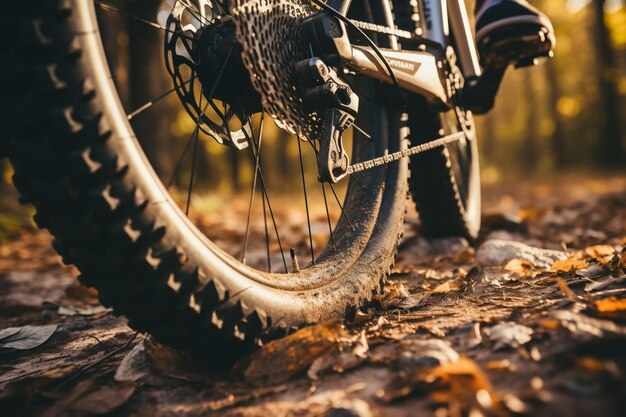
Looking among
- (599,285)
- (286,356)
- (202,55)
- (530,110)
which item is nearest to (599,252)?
(599,285)

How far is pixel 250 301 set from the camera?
1120 millimetres

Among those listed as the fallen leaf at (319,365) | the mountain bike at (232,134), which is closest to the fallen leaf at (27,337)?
the mountain bike at (232,134)

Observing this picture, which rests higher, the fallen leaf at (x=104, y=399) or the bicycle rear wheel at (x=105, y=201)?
the bicycle rear wheel at (x=105, y=201)

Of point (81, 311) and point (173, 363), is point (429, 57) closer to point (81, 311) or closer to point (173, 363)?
point (173, 363)

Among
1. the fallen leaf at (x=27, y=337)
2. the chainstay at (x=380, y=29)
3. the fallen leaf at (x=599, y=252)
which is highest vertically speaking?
the chainstay at (x=380, y=29)

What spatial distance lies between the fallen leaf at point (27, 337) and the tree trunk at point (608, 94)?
12.7 m

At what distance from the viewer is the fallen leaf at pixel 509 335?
104cm

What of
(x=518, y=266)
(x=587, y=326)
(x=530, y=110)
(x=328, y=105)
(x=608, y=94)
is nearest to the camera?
(x=587, y=326)

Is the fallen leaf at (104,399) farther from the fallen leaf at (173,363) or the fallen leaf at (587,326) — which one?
the fallen leaf at (587,326)

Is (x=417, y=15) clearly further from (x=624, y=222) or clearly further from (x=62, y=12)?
(x=624, y=222)

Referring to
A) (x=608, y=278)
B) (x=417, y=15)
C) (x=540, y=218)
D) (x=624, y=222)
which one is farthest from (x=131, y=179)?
(x=540, y=218)

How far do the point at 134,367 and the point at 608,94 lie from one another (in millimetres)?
13467

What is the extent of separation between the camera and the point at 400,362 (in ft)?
3.41

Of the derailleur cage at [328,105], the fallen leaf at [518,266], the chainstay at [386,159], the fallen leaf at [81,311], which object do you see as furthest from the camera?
the fallen leaf at [81,311]
